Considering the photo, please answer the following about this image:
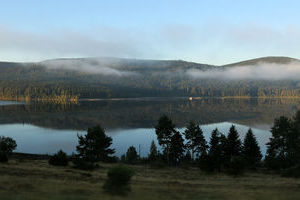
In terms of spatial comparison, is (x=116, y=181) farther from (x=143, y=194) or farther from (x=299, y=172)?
(x=299, y=172)

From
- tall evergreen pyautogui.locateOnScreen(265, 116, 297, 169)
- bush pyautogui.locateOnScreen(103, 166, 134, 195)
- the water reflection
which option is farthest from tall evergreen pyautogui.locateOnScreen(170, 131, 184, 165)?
bush pyautogui.locateOnScreen(103, 166, 134, 195)

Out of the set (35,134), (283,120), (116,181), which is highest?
(283,120)

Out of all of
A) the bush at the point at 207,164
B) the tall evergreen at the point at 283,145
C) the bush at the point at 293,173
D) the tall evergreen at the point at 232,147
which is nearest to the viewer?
the bush at the point at 293,173

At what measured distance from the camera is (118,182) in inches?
869

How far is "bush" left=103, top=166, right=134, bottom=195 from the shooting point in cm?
2191

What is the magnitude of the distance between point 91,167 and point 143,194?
1912 centimetres

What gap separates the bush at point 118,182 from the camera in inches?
Answer: 862

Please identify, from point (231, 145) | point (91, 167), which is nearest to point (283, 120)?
point (231, 145)

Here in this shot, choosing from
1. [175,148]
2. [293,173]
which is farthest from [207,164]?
[175,148]

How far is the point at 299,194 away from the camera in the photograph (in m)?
23.6

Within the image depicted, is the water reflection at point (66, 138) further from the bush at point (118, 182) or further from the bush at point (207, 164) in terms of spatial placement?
the bush at point (118, 182)

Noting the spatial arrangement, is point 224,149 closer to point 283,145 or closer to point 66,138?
point 283,145

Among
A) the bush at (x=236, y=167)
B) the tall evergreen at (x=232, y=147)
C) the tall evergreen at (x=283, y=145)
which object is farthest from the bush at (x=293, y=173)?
the tall evergreen at (x=232, y=147)

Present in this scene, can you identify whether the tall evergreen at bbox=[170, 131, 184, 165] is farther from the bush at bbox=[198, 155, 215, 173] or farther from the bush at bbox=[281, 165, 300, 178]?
the bush at bbox=[281, 165, 300, 178]
